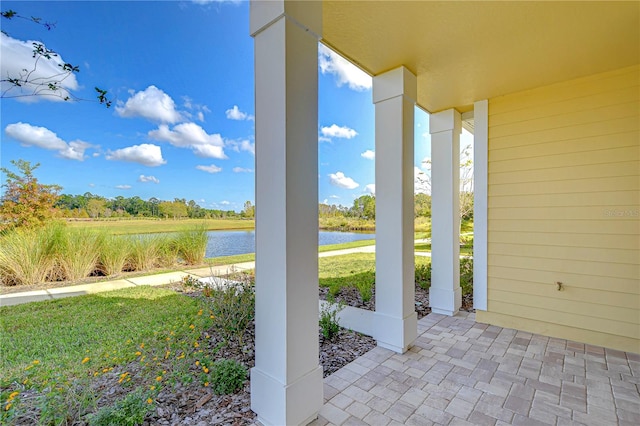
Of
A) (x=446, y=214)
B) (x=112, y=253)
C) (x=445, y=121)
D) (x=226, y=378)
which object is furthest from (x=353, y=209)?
(x=226, y=378)

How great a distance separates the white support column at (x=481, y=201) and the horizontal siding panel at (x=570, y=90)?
0.16m

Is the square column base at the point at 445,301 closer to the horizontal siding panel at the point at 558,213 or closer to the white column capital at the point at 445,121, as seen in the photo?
the horizontal siding panel at the point at 558,213

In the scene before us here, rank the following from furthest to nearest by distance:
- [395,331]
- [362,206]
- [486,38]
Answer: [362,206], [395,331], [486,38]

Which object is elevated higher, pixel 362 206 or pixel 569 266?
pixel 362 206

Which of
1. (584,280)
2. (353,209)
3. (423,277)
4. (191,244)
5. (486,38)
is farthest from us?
(353,209)

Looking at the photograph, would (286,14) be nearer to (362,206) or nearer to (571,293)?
(571,293)

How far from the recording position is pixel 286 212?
1535mm

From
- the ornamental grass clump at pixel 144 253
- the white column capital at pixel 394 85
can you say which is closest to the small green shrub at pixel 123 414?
the white column capital at pixel 394 85

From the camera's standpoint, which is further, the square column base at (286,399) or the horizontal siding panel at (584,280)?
the horizontal siding panel at (584,280)

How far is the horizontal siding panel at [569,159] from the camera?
2752mm

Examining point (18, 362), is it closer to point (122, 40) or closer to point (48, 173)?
point (48, 173)

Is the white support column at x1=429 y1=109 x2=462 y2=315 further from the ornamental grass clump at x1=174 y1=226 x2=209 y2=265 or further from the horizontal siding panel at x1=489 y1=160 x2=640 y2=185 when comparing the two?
the ornamental grass clump at x1=174 y1=226 x2=209 y2=265

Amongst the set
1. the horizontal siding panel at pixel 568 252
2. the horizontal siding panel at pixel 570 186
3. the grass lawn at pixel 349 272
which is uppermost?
the horizontal siding panel at pixel 570 186

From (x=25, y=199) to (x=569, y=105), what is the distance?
7.40 meters
